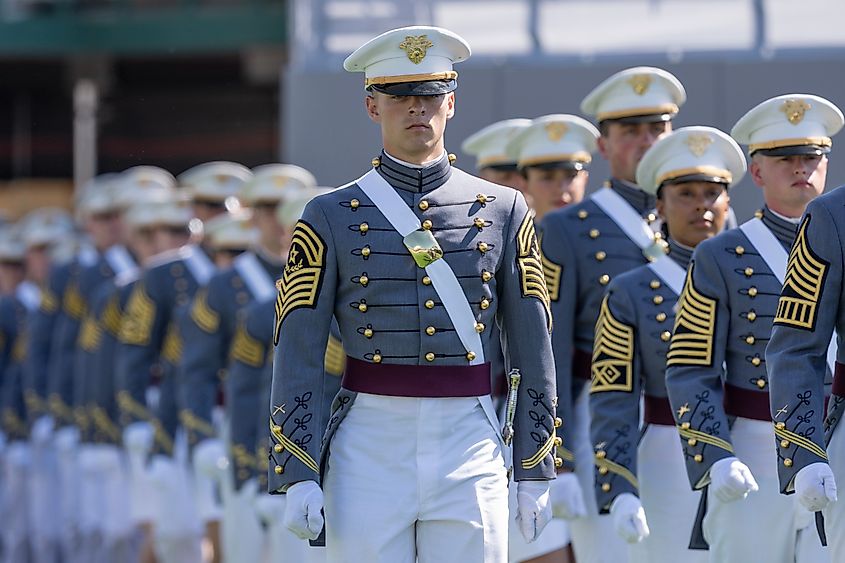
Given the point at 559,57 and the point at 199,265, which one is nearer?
the point at 199,265

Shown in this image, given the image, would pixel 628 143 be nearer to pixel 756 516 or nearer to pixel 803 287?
pixel 756 516

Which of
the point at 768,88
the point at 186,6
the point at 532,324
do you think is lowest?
the point at 532,324

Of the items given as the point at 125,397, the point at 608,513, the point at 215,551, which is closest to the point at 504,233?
the point at 608,513

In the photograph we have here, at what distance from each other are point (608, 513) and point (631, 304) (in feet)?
2.54

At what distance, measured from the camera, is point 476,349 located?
21.0 ft

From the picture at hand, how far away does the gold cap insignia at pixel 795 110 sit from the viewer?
761cm

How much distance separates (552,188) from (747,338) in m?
2.25

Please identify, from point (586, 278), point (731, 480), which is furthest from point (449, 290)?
point (586, 278)

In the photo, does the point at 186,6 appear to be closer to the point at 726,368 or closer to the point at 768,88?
the point at 768,88

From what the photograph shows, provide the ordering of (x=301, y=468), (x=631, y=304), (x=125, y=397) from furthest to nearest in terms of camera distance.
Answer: (x=125, y=397)
(x=631, y=304)
(x=301, y=468)

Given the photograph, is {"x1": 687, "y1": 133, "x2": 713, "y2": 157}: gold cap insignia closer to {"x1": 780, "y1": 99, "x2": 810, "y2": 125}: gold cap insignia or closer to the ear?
{"x1": 780, "y1": 99, "x2": 810, "y2": 125}: gold cap insignia

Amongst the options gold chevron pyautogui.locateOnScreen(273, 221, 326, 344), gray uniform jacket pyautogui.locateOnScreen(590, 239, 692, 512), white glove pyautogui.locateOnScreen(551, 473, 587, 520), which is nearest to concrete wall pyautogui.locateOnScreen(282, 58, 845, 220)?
gray uniform jacket pyautogui.locateOnScreen(590, 239, 692, 512)

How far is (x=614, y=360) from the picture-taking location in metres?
8.20

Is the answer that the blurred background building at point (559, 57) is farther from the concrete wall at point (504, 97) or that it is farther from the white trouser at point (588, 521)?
the white trouser at point (588, 521)
